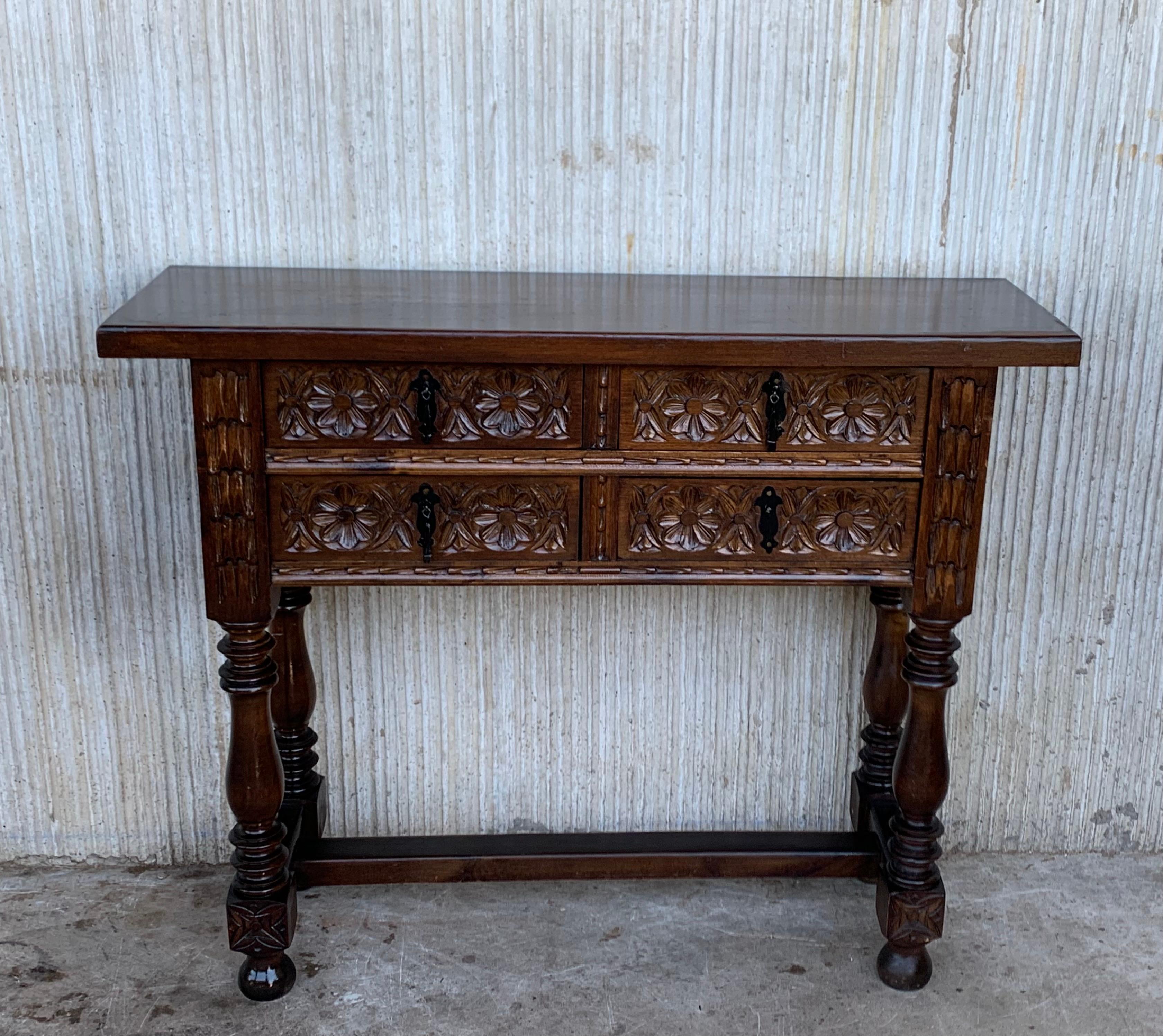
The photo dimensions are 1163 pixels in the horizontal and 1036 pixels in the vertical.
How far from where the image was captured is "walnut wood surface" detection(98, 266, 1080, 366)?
1.77 m

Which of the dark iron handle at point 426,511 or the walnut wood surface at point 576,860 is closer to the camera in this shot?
the dark iron handle at point 426,511

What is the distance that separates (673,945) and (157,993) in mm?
892

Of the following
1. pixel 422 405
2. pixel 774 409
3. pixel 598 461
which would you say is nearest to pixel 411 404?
pixel 422 405

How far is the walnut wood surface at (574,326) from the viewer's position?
5.79 ft

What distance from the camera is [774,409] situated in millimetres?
1836

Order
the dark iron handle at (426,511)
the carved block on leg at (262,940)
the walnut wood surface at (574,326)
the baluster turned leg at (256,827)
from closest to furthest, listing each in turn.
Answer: the walnut wood surface at (574,326)
the dark iron handle at (426,511)
the baluster turned leg at (256,827)
the carved block on leg at (262,940)

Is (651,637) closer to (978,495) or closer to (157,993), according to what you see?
(978,495)

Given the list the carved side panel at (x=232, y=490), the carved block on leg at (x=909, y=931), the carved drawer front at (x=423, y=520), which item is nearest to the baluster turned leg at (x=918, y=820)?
the carved block on leg at (x=909, y=931)

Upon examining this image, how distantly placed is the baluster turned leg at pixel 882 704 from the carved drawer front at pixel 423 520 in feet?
2.35

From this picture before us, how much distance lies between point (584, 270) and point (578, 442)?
529 millimetres

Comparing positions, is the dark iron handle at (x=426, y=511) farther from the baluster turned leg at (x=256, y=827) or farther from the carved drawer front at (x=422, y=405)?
the baluster turned leg at (x=256, y=827)

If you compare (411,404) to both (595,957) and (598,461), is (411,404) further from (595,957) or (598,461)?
(595,957)

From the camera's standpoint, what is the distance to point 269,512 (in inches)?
73.8

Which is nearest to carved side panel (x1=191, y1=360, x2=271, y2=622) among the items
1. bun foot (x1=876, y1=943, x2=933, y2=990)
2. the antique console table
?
the antique console table
